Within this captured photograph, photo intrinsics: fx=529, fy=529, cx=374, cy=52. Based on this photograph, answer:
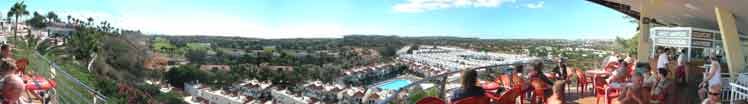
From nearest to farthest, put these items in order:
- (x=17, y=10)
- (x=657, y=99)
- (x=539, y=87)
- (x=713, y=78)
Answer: (x=657, y=99)
(x=539, y=87)
(x=713, y=78)
(x=17, y=10)

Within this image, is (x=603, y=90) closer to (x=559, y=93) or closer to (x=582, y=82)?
(x=582, y=82)

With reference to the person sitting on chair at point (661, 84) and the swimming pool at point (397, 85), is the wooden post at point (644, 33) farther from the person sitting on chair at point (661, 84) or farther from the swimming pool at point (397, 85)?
the swimming pool at point (397, 85)

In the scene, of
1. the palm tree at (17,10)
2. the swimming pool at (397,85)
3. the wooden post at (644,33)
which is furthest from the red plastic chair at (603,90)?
the palm tree at (17,10)

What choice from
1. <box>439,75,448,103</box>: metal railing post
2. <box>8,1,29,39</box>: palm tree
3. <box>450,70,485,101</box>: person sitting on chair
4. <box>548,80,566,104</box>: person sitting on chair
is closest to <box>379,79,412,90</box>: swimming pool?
<box>439,75,448,103</box>: metal railing post

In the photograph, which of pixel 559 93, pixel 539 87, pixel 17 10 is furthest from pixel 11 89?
pixel 17 10

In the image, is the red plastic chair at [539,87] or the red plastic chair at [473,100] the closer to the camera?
the red plastic chair at [473,100]

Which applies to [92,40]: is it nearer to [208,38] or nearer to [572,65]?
[208,38]

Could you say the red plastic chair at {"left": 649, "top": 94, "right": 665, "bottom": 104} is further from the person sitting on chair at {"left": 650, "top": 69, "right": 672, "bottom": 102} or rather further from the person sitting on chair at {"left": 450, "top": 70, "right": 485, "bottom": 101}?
the person sitting on chair at {"left": 450, "top": 70, "right": 485, "bottom": 101}

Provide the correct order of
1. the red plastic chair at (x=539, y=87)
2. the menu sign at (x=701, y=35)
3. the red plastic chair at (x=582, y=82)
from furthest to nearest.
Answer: the menu sign at (x=701, y=35)
the red plastic chair at (x=582, y=82)
the red plastic chair at (x=539, y=87)

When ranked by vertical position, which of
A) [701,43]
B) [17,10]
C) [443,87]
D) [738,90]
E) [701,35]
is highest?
[17,10]
